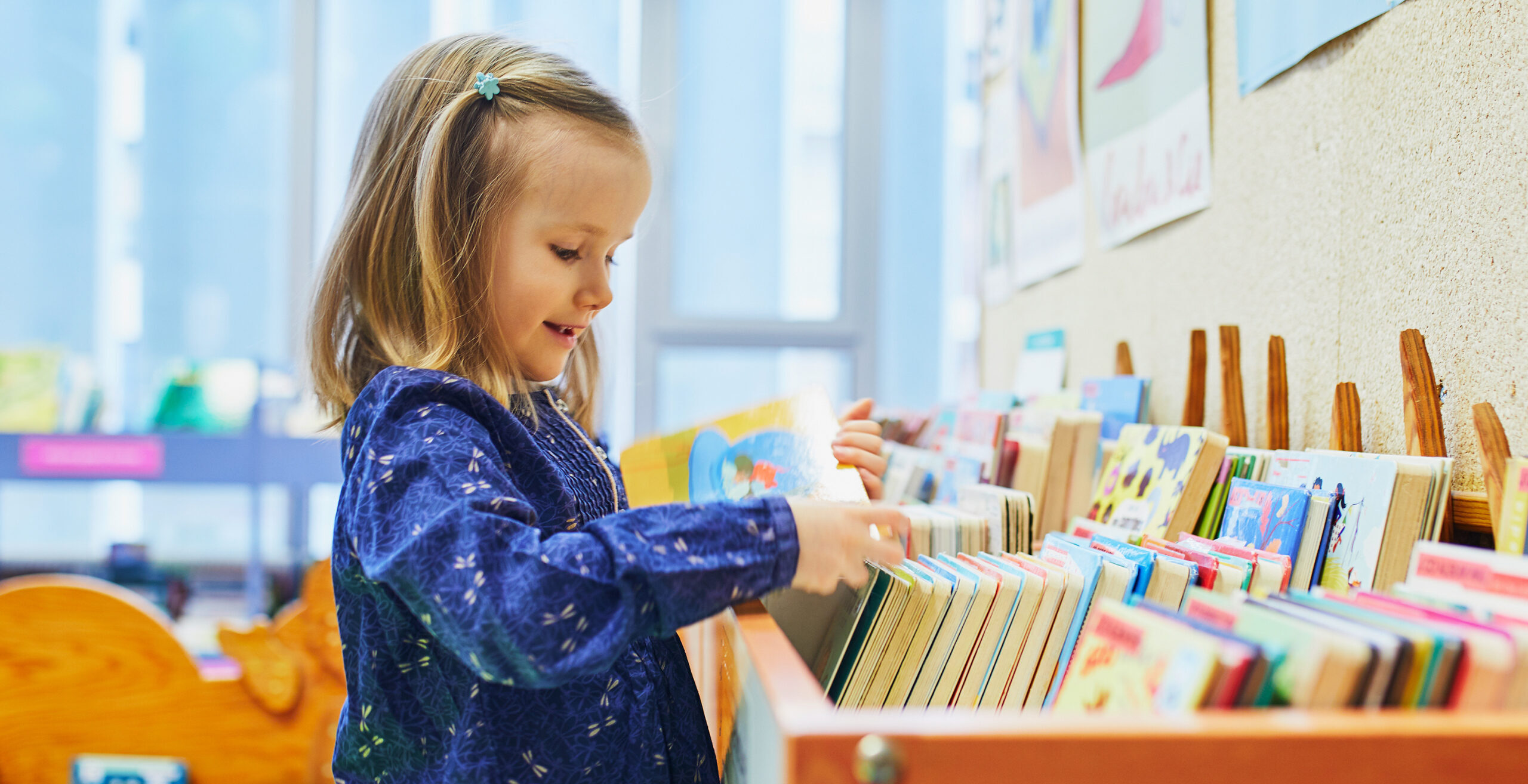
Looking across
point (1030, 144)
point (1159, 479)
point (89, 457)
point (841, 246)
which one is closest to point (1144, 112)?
point (1030, 144)

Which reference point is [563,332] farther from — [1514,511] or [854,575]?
[1514,511]

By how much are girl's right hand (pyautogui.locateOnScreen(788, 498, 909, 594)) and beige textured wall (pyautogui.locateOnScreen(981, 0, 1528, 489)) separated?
507 mm

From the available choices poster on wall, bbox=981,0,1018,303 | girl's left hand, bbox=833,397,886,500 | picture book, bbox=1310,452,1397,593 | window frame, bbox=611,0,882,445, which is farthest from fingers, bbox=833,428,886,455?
window frame, bbox=611,0,882,445

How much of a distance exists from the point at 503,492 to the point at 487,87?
421 mm

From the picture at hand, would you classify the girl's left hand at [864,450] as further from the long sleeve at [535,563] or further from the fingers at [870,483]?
the long sleeve at [535,563]

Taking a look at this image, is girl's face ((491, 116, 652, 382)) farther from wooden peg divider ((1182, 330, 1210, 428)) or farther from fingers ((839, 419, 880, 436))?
wooden peg divider ((1182, 330, 1210, 428))

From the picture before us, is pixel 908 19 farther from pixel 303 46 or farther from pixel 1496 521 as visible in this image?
pixel 1496 521

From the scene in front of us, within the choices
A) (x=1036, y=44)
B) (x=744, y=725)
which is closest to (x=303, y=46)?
(x=1036, y=44)

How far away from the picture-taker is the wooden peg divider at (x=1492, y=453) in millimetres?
680

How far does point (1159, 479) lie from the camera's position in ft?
3.30

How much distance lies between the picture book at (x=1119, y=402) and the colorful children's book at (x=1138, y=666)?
74 cm

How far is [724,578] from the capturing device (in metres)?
0.65

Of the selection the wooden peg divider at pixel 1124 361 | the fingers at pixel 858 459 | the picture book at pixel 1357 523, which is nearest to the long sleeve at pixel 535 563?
the fingers at pixel 858 459

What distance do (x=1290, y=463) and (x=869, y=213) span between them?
8.07 ft
